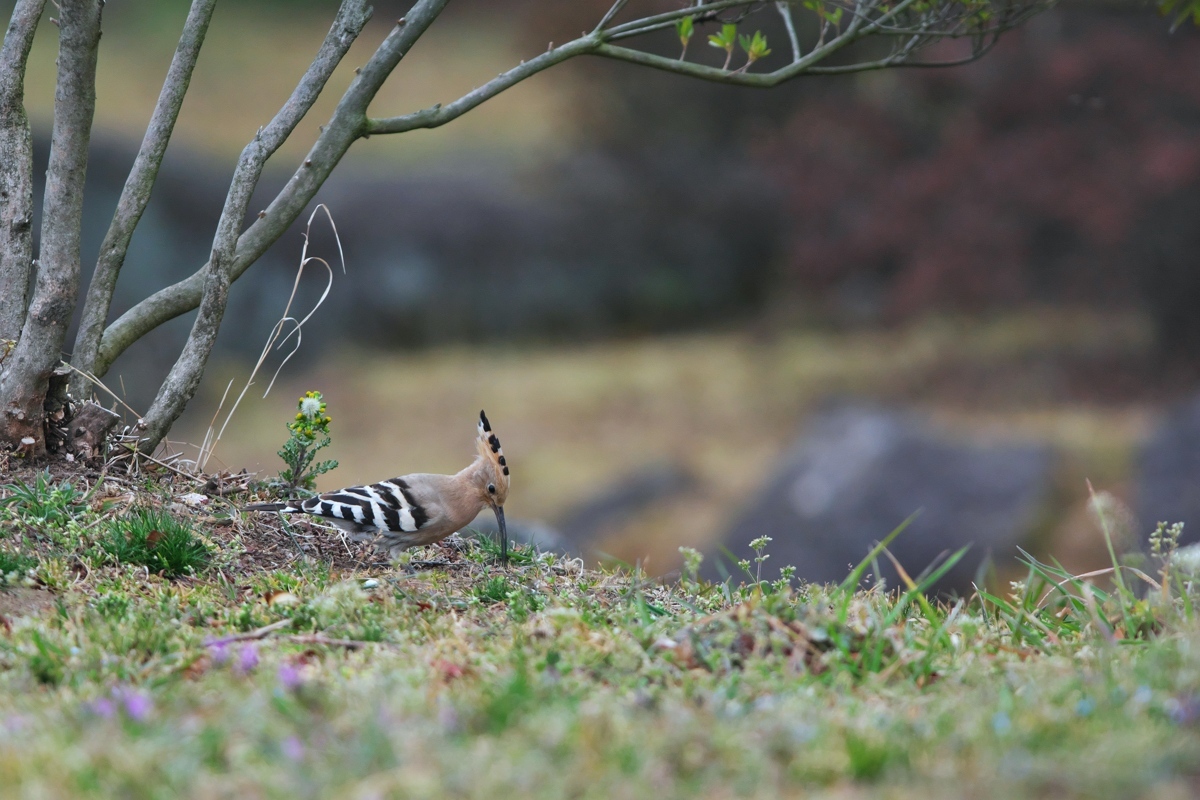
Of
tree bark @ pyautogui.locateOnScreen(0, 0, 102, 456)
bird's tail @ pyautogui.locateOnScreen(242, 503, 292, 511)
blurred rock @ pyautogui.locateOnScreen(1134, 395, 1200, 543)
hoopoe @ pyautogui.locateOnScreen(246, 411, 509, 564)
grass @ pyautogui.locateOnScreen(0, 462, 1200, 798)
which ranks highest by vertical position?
tree bark @ pyautogui.locateOnScreen(0, 0, 102, 456)

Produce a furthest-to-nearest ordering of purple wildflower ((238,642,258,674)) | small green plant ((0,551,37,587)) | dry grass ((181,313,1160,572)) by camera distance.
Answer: dry grass ((181,313,1160,572)), small green plant ((0,551,37,587)), purple wildflower ((238,642,258,674))

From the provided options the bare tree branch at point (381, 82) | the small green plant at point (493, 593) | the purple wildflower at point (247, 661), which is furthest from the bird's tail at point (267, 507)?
the purple wildflower at point (247, 661)

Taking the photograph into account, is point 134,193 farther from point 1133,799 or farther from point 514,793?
point 1133,799

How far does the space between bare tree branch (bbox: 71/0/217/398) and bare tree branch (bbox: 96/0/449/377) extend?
0.07 meters

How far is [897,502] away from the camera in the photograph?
8.83m

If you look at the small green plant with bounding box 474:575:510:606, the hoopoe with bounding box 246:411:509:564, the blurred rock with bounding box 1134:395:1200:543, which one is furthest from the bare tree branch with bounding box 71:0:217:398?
the blurred rock with bounding box 1134:395:1200:543

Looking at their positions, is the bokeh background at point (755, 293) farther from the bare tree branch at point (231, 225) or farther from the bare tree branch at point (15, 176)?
the bare tree branch at point (15, 176)

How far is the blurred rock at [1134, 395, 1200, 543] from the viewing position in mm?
8008

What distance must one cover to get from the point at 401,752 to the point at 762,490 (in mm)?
7661

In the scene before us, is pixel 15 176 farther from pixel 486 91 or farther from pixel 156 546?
pixel 486 91

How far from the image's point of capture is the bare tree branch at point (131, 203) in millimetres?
4504

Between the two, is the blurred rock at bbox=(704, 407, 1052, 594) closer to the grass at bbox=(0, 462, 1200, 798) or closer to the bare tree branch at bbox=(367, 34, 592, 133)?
the grass at bbox=(0, 462, 1200, 798)

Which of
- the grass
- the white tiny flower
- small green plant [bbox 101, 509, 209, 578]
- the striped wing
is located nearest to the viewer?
the grass

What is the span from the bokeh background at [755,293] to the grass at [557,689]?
509cm
